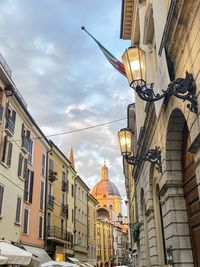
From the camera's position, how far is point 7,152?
24.5 meters

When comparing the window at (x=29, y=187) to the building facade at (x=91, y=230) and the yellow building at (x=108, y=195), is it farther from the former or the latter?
the yellow building at (x=108, y=195)

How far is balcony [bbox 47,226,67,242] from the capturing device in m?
35.5

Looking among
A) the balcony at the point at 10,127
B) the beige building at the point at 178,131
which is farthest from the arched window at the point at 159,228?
the balcony at the point at 10,127

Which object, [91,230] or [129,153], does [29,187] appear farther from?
[91,230]

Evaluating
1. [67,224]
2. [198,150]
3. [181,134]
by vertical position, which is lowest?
[198,150]

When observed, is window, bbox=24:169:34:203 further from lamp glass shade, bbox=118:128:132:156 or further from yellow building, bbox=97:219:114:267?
yellow building, bbox=97:219:114:267

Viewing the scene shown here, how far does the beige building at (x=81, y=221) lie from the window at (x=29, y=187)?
19.6 metres

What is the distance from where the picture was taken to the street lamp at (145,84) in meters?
5.97

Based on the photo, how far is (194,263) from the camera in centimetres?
800

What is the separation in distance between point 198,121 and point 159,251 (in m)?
7.53

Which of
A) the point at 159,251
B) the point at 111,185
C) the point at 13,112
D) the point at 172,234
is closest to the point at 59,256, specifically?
the point at 13,112

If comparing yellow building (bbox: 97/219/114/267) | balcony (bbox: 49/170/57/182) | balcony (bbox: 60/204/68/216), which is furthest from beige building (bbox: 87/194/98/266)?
yellow building (bbox: 97/219/114/267)

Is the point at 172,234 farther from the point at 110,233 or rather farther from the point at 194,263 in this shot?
the point at 110,233

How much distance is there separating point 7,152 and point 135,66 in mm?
19332
